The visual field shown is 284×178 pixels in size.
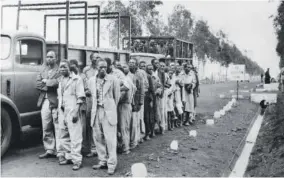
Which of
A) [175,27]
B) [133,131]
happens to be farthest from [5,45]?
[175,27]

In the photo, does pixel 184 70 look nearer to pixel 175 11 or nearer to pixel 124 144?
pixel 124 144

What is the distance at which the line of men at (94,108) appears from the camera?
18.9 feet

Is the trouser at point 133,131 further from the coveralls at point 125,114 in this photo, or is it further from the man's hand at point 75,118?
the man's hand at point 75,118

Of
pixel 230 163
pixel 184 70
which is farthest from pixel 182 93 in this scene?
pixel 230 163

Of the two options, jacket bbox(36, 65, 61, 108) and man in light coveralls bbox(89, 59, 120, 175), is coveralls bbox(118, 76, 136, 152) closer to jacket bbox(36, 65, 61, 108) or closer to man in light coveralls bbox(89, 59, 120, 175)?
man in light coveralls bbox(89, 59, 120, 175)

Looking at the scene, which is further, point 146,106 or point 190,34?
point 190,34

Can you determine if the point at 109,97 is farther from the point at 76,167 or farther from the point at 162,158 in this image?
the point at 162,158

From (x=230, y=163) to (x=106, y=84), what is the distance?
119 inches

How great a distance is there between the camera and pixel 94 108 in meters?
5.76

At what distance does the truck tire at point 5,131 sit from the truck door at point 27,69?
496 mm

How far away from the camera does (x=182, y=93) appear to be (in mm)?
11133

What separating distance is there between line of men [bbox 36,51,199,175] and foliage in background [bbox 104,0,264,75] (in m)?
11.3

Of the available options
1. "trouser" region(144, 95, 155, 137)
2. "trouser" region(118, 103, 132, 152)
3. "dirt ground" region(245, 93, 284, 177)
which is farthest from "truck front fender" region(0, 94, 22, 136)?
"dirt ground" region(245, 93, 284, 177)

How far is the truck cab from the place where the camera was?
20.7 feet
